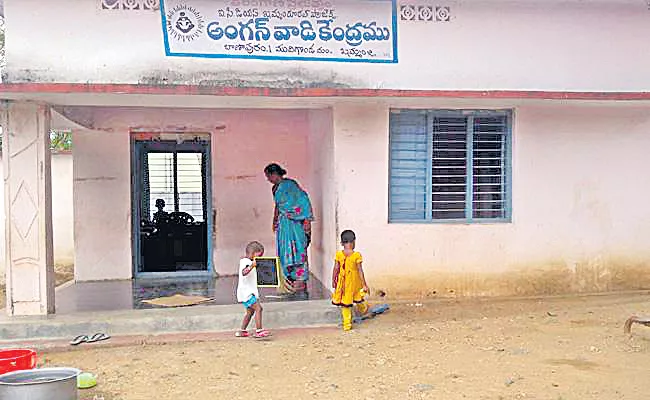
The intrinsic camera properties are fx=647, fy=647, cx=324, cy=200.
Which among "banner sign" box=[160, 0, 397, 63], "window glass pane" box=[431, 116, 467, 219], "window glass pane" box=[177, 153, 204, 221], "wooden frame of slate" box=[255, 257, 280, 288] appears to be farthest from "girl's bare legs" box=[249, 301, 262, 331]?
"window glass pane" box=[177, 153, 204, 221]

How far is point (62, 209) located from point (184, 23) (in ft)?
17.1

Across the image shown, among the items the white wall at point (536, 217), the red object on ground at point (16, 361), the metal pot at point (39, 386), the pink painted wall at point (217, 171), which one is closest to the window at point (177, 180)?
the pink painted wall at point (217, 171)

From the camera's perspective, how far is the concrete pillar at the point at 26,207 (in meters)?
6.45

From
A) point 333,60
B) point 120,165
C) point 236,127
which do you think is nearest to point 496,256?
point 333,60

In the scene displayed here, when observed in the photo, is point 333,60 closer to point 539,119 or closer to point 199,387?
point 539,119

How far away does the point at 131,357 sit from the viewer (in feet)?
18.8

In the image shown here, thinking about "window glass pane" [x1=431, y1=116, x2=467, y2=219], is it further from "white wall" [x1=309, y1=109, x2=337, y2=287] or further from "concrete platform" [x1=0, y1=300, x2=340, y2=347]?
"concrete platform" [x1=0, y1=300, x2=340, y2=347]

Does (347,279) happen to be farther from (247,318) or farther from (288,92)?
(288,92)

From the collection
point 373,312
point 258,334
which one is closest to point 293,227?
point 373,312

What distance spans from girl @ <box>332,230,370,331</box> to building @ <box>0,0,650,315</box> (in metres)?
0.88

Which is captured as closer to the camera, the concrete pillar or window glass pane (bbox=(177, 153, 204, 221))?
the concrete pillar

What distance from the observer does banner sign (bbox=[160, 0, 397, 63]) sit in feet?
21.7

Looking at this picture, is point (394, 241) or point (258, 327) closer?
point (258, 327)

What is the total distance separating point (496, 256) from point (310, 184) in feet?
9.65
